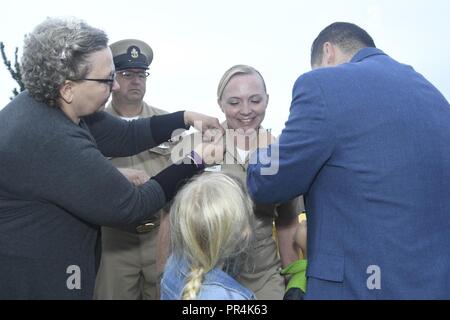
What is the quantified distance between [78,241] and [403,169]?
60.2 inches

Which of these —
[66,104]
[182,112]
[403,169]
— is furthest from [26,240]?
[403,169]

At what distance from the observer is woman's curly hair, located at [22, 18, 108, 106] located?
2369mm

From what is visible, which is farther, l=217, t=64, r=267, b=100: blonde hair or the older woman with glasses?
l=217, t=64, r=267, b=100: blonde hair

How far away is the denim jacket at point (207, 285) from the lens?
207 centimetres

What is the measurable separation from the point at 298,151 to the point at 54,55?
1201 mm

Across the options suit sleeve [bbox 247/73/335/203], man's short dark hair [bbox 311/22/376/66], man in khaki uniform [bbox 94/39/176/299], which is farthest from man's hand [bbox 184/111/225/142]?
suit sleeve [bbox 247/73/335/203]

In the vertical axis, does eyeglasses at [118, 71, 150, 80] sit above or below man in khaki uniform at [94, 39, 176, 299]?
above

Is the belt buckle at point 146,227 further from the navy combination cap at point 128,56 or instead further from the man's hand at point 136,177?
the navy combination cap at point 128,56

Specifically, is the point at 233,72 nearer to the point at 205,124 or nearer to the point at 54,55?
the point at 205,124

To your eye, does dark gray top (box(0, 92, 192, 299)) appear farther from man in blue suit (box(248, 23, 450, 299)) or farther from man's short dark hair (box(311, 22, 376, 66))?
man's short dark hair (box(311, 22, 376, 66))

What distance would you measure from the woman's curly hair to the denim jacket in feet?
3.19

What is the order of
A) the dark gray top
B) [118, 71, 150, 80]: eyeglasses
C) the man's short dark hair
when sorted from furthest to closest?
[118, 71, 150, 80]: eyeglasses
the man's short dark hair
the dark gray top

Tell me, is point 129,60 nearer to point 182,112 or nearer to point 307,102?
point 182,112

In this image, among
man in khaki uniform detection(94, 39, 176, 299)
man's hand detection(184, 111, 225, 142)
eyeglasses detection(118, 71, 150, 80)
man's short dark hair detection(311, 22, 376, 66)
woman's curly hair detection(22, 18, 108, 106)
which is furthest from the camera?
eyeglasses detection(118, 71, 150, 80)
